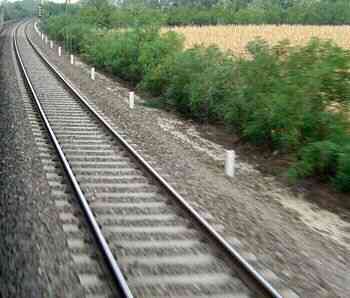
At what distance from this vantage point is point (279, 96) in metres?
12.9

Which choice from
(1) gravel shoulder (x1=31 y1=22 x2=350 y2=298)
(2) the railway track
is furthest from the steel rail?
(1) gravel shoulder (x1=31 y1=22 x2=350 y2=298)

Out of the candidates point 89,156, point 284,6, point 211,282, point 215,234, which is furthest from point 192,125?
point 284,6

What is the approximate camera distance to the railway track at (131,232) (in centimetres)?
691

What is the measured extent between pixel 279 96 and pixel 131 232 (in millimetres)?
5799

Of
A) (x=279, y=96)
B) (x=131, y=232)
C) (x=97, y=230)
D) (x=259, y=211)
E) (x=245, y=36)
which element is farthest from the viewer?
(x=245, y=36)

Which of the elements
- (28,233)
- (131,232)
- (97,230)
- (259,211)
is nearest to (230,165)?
(259,211)

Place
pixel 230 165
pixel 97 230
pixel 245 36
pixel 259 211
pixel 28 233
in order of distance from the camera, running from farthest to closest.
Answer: pixel 245 36 < pixel 230 165 < pixel 259 211 < pixel 28 233 < pixel 97 230

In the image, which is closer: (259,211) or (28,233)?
(28,233)

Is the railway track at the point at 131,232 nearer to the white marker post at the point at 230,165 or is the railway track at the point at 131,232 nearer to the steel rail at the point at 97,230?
the steel rail at the point at 97,230

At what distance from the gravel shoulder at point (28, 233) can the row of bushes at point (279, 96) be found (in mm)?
5114

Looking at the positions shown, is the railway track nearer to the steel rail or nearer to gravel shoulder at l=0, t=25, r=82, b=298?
the steel rail

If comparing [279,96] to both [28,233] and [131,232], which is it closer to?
[131,232]

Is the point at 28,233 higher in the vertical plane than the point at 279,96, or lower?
lower

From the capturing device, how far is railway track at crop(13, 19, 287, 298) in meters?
6.91
